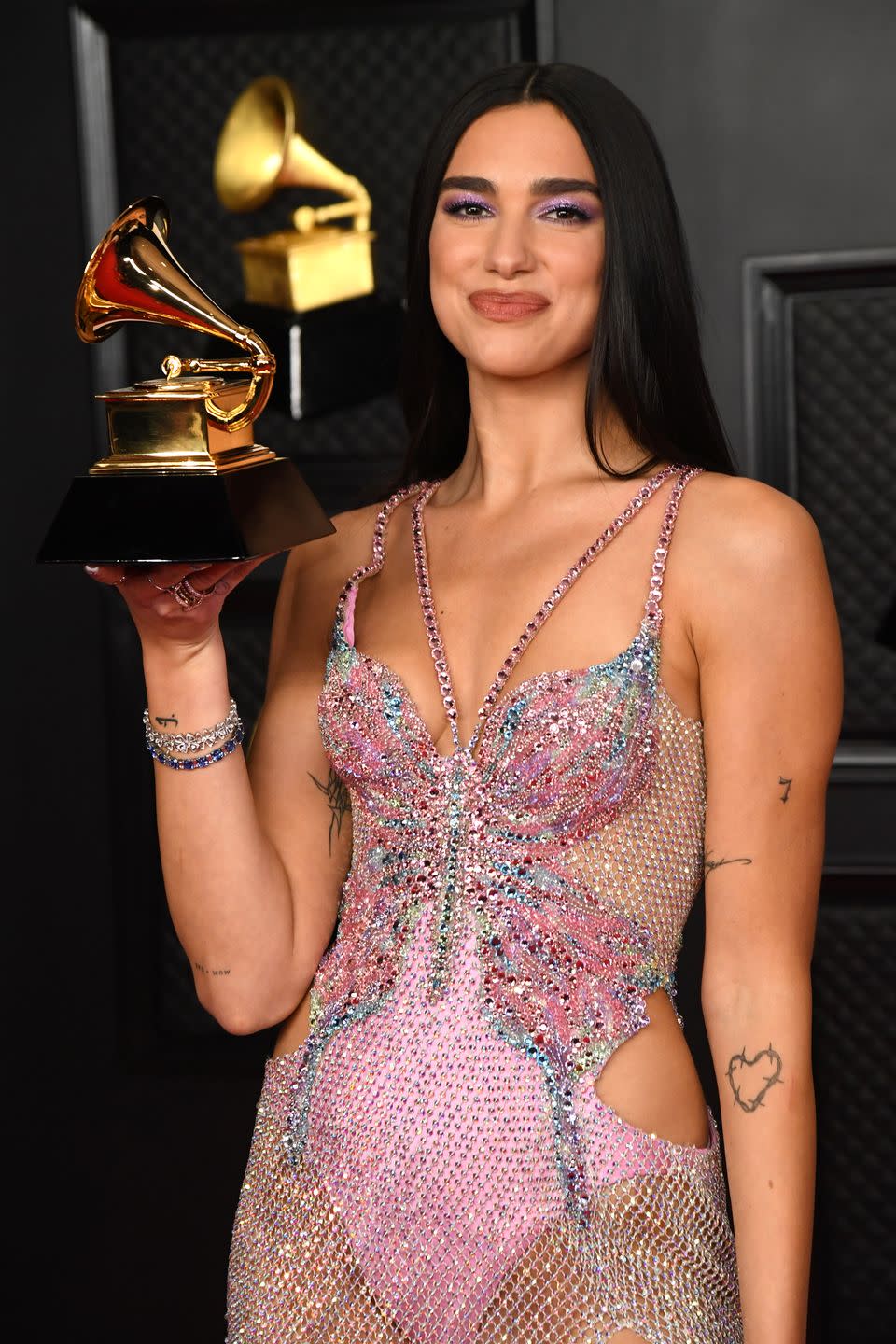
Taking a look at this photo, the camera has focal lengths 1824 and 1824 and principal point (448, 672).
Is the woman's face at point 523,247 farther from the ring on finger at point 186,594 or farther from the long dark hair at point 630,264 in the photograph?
the ring on finger at point 186,594

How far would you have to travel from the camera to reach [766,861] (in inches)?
68.9

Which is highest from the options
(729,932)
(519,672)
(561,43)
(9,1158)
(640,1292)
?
(561,43)

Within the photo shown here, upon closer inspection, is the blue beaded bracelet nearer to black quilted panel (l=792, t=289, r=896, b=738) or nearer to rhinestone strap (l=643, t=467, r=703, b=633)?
rhinestone strap (l=643, t=467, r=703, b=633)

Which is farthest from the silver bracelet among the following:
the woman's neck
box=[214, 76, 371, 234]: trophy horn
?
box=[214, 76, 371, 234]: trophy horn

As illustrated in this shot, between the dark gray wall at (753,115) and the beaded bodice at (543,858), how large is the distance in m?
1.08

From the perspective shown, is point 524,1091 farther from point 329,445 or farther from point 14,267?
point 14,267

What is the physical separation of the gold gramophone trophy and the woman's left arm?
1.47ft

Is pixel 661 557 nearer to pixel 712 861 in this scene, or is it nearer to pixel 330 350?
pixel 712 861

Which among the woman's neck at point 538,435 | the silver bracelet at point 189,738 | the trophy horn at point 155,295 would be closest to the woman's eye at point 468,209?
the woman's neck at point 538,435

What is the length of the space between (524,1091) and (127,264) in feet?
2.80

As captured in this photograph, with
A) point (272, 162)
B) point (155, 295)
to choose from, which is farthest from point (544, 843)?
point (272, 162)

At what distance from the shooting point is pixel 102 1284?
3.27 metres

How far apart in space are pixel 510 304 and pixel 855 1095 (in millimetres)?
1622

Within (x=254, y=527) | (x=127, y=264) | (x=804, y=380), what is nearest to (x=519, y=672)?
(x=254, y=527)
